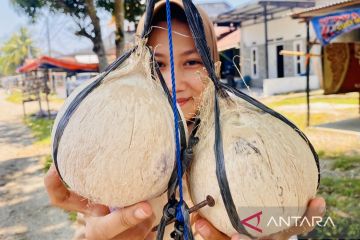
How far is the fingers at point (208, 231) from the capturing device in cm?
94

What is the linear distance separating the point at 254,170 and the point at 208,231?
20 centimetres

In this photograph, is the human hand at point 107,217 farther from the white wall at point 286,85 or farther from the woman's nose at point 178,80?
the white wall at point 286,85

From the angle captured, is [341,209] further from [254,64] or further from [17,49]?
[17,49]

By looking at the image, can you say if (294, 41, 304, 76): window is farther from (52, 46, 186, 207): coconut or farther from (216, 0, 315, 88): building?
(52, 46, 186, 207): coconut

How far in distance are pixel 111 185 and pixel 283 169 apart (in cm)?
39

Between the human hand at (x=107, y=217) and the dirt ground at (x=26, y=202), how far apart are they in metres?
3.10

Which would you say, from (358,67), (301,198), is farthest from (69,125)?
(358,67)

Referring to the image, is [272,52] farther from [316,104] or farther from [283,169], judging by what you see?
[283,169]

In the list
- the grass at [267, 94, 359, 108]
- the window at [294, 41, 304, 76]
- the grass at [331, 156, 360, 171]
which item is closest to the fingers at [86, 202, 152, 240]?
the grass at [331, 156, 360, 171]

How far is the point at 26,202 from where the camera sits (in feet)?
18.2

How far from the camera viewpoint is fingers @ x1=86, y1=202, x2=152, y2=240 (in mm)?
908

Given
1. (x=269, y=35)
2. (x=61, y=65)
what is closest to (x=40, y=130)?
(x=61, y=65)

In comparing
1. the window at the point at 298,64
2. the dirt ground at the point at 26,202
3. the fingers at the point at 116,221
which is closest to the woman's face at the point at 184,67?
the fingers at the point at 116,221

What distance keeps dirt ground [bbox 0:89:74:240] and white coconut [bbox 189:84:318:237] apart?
12.2 ft
